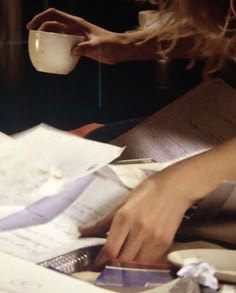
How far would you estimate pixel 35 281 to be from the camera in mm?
482

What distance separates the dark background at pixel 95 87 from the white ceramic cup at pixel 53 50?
0.33 ft

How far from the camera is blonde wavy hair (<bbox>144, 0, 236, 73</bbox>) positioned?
0.81 meters

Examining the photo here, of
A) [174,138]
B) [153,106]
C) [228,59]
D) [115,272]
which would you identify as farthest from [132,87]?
[115,272]

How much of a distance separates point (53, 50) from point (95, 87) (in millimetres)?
310

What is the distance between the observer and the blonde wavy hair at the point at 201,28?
0.81m

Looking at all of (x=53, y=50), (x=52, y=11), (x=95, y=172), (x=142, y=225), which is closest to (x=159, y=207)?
(x=142, y=225)

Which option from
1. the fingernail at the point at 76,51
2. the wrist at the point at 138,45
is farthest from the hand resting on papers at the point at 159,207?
the wrist at the point at 138,45

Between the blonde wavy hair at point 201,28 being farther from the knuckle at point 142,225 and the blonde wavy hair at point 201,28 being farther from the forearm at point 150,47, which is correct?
the knuckle at point 142,225

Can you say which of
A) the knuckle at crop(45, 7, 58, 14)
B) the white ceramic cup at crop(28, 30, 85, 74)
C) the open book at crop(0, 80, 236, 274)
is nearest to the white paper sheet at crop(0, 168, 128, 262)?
the open book at crop(0, 80, 236, 274)

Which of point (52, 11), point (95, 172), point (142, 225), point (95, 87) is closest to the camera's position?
point (142, 225)

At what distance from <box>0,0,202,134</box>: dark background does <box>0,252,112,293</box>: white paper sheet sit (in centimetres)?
55

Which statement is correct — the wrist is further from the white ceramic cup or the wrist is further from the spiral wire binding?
the spiral wire binding

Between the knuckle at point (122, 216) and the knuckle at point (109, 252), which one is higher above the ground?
the knuckle at point (122, 216)

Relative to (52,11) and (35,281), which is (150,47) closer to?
(52,11)
